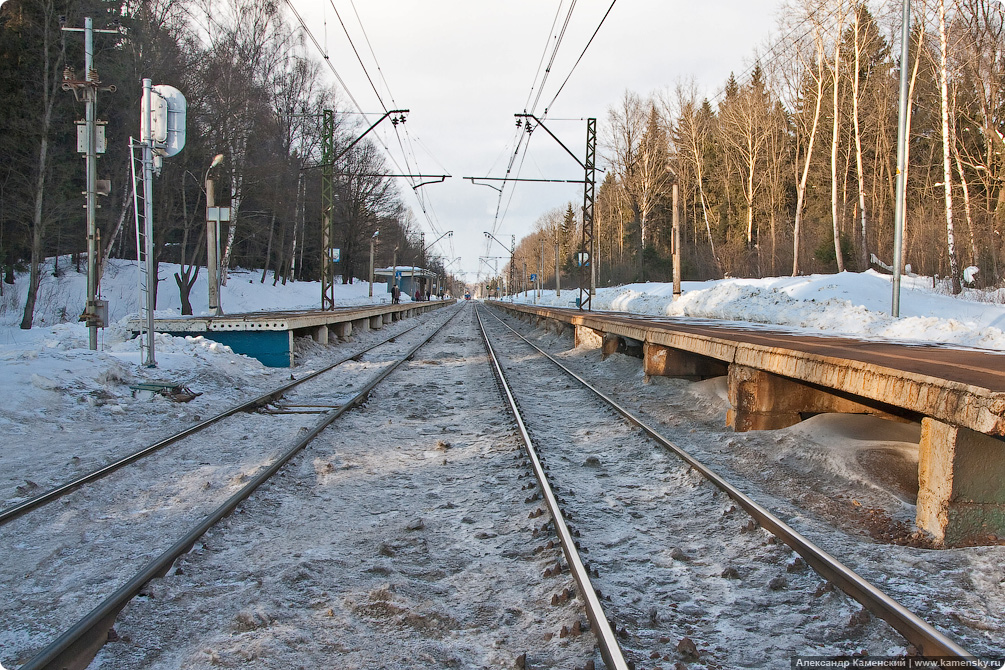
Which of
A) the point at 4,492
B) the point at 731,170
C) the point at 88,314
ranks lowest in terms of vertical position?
the point at 4,492

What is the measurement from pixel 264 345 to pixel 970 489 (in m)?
13.4

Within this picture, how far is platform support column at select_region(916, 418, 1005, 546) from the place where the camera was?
4.25m

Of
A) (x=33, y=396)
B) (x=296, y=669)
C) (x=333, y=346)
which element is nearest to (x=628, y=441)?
(x=296, y=669)

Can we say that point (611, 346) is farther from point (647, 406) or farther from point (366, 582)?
point (366, 582)

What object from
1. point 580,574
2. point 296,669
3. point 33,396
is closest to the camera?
point 296,669

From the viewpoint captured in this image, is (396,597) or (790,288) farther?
(790,288)

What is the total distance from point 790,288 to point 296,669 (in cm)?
2386

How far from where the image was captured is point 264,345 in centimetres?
1482

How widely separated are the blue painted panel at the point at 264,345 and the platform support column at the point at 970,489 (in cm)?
1295

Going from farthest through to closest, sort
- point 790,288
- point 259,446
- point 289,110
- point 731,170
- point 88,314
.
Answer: point 731,170 < point 289,110 < point 790,288 < point 88,314 < point 259,446

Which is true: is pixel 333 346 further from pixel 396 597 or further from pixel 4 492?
pixel 396 597

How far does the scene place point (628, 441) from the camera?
752 centimetres

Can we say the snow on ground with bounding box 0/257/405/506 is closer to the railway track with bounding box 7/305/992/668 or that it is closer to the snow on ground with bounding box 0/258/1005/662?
the snow on ground with bounding box 0/258/1005/662

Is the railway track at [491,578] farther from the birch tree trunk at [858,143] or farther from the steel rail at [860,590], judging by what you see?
the birch tree trunk at [858,143]
